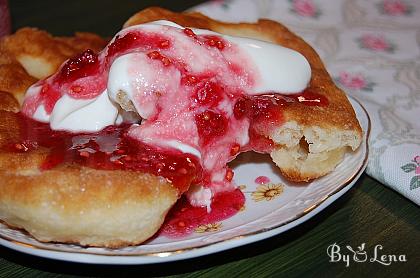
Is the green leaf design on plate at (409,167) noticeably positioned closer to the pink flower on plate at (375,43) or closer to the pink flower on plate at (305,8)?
the pink flower on plate at (375,43)

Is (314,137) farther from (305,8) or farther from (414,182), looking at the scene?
(305,8)

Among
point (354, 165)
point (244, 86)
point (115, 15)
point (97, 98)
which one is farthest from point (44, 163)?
point (115, 15)

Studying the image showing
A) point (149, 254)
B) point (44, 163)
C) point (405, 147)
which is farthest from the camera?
point (405, 147)

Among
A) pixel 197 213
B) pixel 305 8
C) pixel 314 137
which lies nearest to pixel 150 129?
pixel 197 213

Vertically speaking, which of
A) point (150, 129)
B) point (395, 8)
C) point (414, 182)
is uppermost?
point (150, 129)

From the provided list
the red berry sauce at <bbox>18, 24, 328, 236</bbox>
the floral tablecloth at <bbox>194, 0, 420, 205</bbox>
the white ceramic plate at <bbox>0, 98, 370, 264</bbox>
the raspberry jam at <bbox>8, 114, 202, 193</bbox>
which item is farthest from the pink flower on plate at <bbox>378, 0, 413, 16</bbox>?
the raspberry jam at <bbox>8, 114, 202, 193</bbox>

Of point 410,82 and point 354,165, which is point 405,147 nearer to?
point 354,165

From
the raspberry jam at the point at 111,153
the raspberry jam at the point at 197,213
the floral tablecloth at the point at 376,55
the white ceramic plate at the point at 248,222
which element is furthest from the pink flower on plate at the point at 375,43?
the raspberry jam at the point at 111,153
